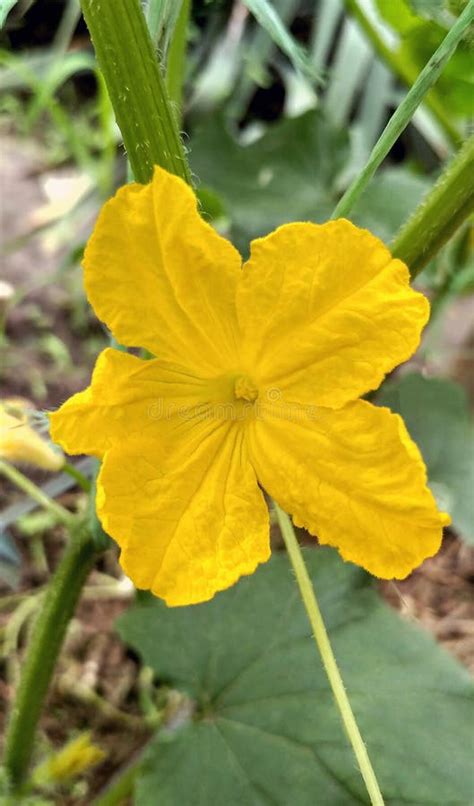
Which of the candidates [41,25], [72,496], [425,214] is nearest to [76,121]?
[41,25]

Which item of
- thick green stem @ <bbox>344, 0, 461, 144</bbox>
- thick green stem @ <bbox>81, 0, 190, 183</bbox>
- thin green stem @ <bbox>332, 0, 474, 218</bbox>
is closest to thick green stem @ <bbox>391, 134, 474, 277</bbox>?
thin green stem @ <bbox>332, 0, 474, 218</bbox>

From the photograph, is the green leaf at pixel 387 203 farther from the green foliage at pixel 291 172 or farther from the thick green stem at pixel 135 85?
the thick green stem at pixel 135 85

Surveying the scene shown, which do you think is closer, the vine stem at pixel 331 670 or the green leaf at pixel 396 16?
the vine stem at pixel 331 670

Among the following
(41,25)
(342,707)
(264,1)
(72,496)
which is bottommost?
(72,496)

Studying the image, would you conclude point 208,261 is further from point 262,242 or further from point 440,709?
point 440,709

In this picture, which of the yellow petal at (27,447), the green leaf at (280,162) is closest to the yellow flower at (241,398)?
the yellow petal at (27,447)

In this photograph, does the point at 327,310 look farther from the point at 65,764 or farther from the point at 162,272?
the point at 65,764

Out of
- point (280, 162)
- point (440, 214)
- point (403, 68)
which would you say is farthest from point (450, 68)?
point (280, 162)
